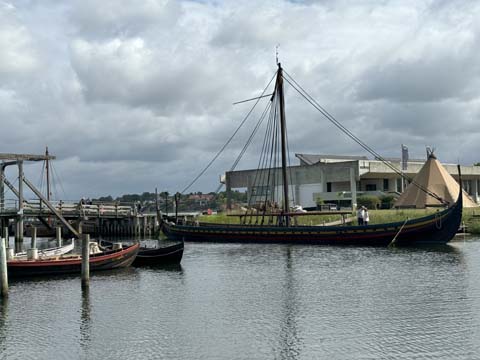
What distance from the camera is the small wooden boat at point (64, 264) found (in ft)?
104

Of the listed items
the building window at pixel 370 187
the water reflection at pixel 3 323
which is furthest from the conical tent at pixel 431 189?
the water reflection at pixel 3 323

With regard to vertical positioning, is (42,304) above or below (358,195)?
below

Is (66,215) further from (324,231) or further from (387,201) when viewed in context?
(387,201)

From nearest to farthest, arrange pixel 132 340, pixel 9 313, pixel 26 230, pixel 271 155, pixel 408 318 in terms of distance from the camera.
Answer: pixel 132 340 → pixel 408 318 → pixel 9 313 → pixel 271 155 → pixel 26 230

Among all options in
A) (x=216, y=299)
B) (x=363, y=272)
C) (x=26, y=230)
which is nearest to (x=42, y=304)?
(x=216, y=299)

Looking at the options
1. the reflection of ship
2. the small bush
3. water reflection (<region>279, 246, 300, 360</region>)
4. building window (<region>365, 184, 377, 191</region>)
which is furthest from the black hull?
building window (<region>365, 184, 377, 191</region>)

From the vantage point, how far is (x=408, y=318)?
21.4 metres

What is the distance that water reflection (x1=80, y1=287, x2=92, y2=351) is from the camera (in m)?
19.7

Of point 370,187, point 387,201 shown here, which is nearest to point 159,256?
point 387,201

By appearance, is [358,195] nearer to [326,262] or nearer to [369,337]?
[326,262]

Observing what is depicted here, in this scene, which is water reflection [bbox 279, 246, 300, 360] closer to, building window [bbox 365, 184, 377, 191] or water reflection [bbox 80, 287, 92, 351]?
water reflection [bbox 80, 287, 92, 351]

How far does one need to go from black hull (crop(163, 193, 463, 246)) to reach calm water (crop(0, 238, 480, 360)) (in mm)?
10301

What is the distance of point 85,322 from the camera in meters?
22.3

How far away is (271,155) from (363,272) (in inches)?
1186
